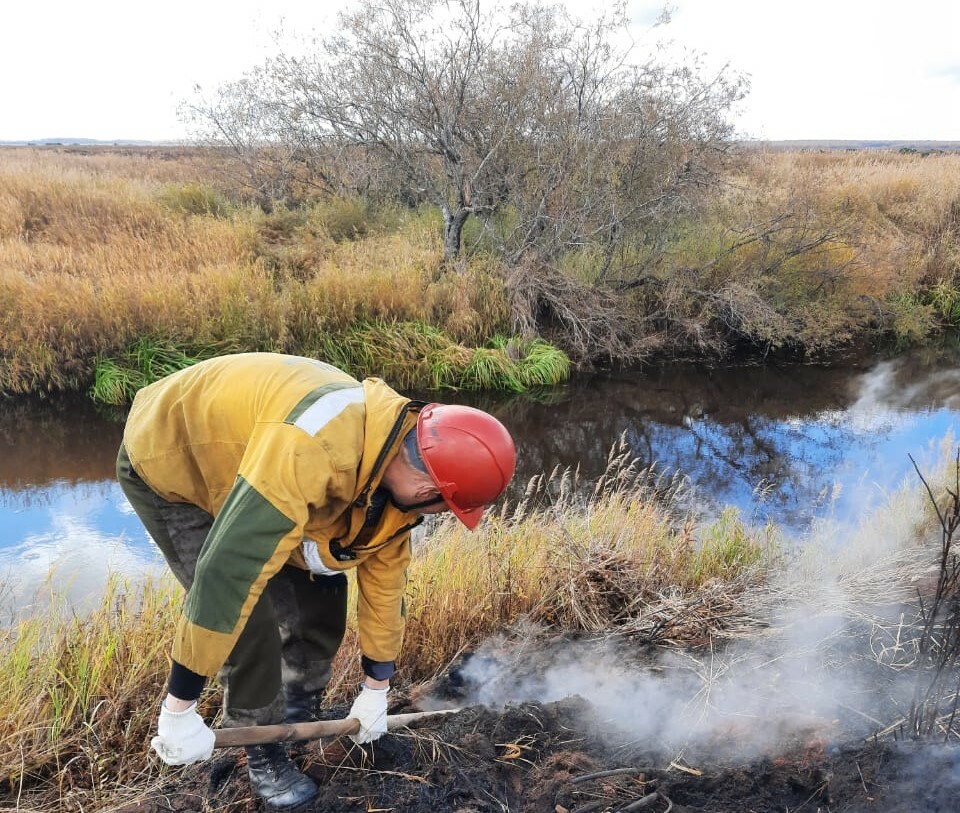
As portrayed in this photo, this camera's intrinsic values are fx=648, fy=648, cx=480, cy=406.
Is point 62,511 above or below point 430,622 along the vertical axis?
below

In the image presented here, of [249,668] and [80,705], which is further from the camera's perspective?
[80,705]

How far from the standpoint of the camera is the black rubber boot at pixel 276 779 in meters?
2.13

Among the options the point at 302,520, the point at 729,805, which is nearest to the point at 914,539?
the point at 729,805

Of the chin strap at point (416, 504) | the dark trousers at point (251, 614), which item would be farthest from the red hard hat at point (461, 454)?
the dark trousers at point (251, 614)

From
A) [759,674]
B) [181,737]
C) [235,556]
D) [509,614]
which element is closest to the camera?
[235,556]

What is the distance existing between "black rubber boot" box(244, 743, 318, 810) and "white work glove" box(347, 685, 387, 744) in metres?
0.22

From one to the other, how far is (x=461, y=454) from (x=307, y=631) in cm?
114

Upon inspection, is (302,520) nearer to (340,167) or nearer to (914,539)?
(914,539)

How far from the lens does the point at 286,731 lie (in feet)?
6.81

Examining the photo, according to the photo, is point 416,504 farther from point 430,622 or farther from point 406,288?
point 406,288

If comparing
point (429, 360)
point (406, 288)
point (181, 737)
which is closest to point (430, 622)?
point (181, 737)

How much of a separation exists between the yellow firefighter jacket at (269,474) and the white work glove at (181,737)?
239mm

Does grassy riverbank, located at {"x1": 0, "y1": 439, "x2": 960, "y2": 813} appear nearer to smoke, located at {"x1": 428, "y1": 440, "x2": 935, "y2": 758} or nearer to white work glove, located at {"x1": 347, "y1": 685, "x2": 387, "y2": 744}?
smoke, located at {"x1": 428, "y1": 440, "x2": 935, "y2": 758}

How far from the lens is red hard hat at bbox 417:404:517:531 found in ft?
6.25
